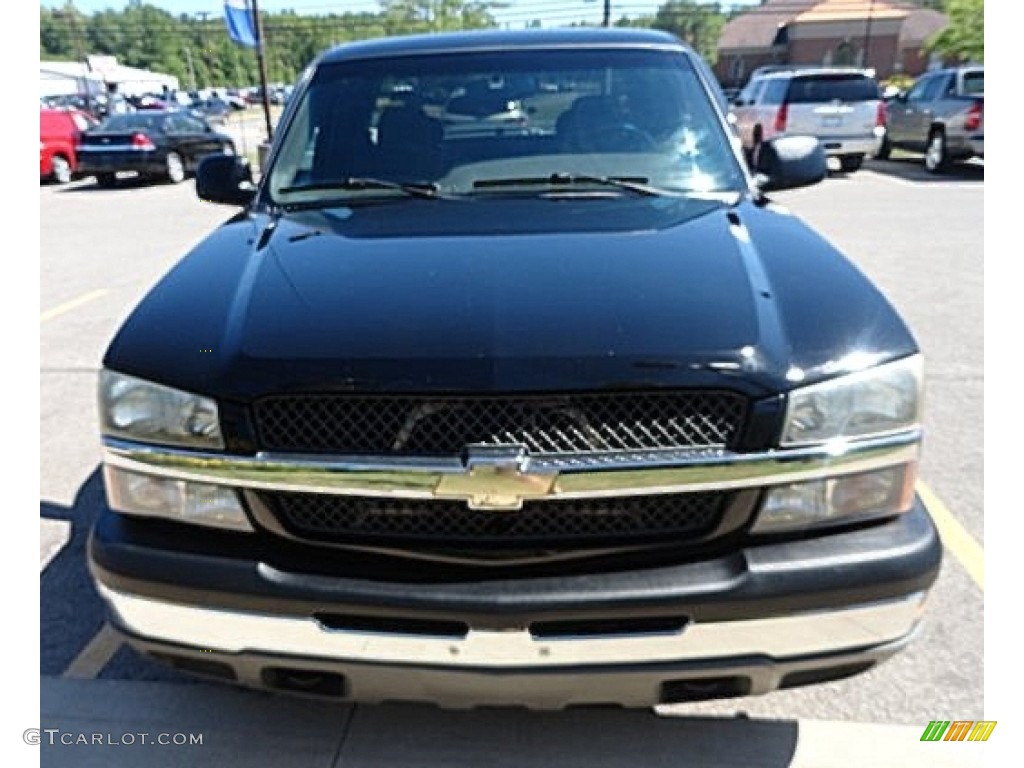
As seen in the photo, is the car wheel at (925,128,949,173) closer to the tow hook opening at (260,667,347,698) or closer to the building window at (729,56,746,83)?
the tow hook opening at (260,667,347,698)

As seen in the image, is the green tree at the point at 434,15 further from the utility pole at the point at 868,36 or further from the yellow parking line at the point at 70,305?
the yellow parking line at the point at 70,305

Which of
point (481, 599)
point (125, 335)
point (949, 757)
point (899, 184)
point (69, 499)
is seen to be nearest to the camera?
point (481, 599)

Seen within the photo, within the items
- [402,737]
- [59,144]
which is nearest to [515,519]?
[402,737]

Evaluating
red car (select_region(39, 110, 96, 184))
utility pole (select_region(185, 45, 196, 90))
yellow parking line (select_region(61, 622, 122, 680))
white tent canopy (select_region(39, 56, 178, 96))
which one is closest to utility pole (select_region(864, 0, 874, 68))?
white tent canopy (select_region(39, 56, 178, 96))

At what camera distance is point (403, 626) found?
6.35 ft

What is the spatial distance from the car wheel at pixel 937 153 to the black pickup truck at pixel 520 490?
16213 millimetres

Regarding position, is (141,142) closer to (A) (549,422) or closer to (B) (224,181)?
(B) (224,181)

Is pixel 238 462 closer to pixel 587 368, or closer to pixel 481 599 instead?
pixel 481 599

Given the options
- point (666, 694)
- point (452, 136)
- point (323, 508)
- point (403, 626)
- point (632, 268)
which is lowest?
point (666, 694)

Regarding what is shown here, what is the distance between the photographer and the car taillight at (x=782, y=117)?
1638 cm

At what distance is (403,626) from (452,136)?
1.98 m

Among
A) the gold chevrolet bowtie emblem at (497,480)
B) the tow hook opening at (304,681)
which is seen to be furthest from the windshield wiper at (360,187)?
the tow hook opening at (304,681)
